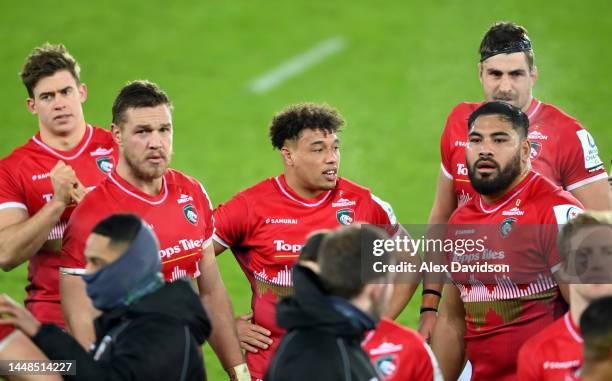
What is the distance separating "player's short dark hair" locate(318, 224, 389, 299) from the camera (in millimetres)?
4379

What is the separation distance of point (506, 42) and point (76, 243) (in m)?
3.15

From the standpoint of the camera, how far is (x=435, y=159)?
12.7 meters

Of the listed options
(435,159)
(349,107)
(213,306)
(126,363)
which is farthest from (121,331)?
(349,107)

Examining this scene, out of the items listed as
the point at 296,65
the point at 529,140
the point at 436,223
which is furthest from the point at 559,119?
the point at 296,65

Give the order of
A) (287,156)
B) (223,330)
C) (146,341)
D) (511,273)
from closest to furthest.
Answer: (146,341) → (511,273) → (223,330) → (287,156)

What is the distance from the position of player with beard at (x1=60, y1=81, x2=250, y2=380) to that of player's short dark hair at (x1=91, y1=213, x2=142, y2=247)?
1.30 meters

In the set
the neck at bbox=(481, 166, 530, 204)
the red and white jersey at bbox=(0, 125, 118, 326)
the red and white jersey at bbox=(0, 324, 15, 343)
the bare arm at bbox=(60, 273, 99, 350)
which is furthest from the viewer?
the red and white jersey at bbox=(0, 125, 118, 326)

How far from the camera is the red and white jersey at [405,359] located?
4844 millimetres

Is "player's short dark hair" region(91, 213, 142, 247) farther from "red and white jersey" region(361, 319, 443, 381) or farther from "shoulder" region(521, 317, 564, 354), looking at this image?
"shoulder" region(521, 317, 564, 354)

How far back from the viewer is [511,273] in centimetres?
605

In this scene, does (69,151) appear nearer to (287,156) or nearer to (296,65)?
(287,156)

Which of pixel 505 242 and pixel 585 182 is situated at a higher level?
pixel 585 182

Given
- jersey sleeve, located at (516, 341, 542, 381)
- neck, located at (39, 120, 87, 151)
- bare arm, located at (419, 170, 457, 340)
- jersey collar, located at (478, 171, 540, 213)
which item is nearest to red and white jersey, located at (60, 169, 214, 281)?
neck, located at (39, 120, 87, 151)

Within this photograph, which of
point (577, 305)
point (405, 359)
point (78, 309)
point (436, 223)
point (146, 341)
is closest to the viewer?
point (146, 341)
